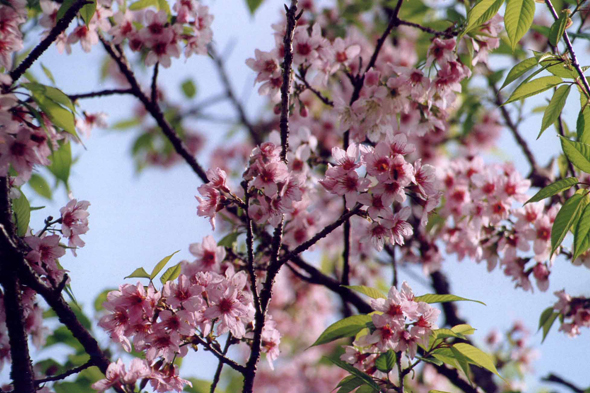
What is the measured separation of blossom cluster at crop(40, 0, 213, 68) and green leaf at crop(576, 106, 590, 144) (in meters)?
1.86

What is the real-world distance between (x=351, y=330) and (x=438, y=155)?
4.06 meters

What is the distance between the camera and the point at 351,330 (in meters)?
2.02

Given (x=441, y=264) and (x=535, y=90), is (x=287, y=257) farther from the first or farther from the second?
(x=441, y=264)

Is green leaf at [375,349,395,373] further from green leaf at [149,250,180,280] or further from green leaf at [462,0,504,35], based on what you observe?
green leaf at [462,0,504,35]

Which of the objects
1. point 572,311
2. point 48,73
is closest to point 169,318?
point 48,73

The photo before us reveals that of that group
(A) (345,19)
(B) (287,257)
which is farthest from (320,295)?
(B) (287,257)

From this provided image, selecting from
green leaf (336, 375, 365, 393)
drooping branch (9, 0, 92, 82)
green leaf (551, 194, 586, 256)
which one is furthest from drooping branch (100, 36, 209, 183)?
green leaf (551, 194, 586, 256)

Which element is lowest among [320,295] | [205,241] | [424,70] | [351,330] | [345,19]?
[351,330]

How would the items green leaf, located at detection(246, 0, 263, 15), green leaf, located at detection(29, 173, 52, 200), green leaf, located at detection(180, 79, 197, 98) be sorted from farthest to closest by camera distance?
1. green leaf, located at detection(180, 79, 197, 98)
2. green leaf, located at detection(246, 0, 263, 15)
3. green leaf, located at detection(29, 173, 52, 200)

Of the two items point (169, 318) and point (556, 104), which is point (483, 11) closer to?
point (556, 104)

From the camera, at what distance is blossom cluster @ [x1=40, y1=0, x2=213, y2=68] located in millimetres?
2660

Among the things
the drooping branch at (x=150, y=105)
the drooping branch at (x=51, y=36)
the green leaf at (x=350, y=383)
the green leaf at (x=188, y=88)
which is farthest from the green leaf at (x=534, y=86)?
the green leaf at (x=188, y=88)

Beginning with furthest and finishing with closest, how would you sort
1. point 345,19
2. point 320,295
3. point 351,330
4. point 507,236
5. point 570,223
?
point 320,295, point 345,19, point 507,236, point 351,330, point 570,223

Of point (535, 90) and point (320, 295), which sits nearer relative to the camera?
point (535, 90)
